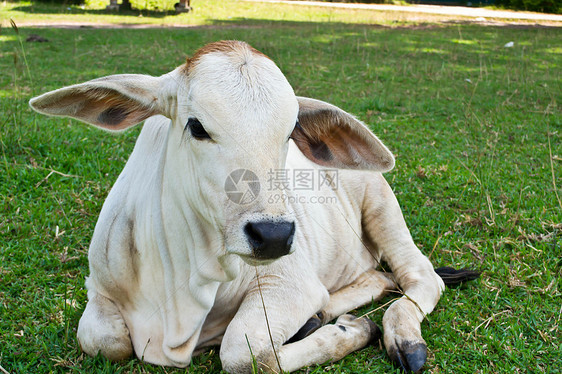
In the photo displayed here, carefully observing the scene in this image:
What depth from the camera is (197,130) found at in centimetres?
212

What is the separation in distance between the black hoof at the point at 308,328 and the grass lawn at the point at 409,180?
0.20 m

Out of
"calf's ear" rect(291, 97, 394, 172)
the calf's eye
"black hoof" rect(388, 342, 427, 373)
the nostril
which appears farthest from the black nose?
"black hoof" rect(388, 342, 427, 373)

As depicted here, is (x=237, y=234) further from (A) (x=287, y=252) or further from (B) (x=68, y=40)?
(B) (x=68, y=40)

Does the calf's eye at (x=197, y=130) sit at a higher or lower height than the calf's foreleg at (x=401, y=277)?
higher

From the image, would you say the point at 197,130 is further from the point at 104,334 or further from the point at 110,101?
the point at 104,334

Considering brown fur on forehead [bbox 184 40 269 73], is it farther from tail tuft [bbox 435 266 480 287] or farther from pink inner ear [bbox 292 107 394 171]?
tail tuft [bbox 435 266 480 287]

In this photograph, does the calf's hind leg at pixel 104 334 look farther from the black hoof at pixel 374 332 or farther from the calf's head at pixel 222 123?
the black hoof at pixel 374 332

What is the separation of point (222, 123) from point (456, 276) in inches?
71.0

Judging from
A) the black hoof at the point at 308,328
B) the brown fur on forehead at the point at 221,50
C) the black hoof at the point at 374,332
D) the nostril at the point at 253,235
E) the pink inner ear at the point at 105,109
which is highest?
the brown fur on forehead at the point at 221,50

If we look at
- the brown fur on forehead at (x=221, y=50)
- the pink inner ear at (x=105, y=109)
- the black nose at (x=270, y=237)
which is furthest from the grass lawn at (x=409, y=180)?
the brown fur on forehead at (x=221, y=50)

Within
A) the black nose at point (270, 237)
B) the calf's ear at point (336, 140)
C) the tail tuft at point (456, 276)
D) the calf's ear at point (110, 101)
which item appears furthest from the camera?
the tail tuft at point (456, 276)

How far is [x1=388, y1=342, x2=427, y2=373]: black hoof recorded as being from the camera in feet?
8.33

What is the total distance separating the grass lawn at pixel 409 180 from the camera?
8.93ft

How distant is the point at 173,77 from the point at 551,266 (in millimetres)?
2429
